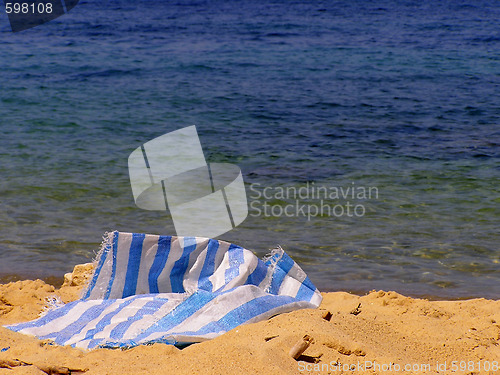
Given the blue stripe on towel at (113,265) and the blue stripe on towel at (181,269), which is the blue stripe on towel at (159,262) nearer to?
the blue stripe on towel at (181,269)

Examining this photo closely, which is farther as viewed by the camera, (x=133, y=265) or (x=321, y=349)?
(x=133, y=265)

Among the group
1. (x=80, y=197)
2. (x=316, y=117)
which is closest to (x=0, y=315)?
(x=80, y=197)

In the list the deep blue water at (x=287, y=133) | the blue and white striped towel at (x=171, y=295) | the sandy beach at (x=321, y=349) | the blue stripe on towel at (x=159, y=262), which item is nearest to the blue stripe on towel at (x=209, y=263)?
the blue and white striped towel at (x=171, y=295)

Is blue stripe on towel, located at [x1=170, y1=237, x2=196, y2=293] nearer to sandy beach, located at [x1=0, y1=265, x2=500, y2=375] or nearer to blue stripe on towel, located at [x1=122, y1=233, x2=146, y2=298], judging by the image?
blue stripe on towel, located at [x1=122, y1=233, x2=146, y2=298]

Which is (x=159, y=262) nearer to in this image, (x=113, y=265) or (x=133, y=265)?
(x=133, y=265)

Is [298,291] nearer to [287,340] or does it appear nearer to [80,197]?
A: [287,340]

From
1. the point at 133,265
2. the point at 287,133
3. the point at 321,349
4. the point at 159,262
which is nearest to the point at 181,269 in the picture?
the point at 159,262

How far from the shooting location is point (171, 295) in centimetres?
348

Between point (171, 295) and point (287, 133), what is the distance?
19.6 ft

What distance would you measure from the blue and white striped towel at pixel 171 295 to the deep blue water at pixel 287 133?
108 centimetres

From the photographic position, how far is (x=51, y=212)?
5852mm

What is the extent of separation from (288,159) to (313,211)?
1.97 meters

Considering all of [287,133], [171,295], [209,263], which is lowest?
[287,133]

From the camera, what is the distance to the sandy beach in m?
2.60
